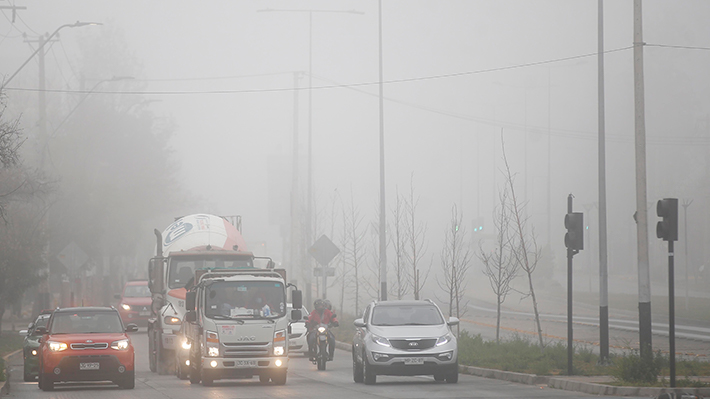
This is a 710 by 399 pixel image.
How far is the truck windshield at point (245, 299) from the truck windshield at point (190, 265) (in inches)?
173

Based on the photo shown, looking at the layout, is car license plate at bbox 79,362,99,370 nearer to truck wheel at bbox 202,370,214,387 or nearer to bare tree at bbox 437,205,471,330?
truck wheel at bbox 202,370,214,387

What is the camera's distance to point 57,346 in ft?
62.5

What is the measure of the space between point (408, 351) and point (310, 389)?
6.85 ft

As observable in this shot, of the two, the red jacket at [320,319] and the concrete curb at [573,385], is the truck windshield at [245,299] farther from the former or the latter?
the concrete curb at [573,385]

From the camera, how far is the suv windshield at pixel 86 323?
1998 centimetres

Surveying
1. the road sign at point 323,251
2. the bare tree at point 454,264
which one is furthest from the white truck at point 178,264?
the road sign at point 323,251

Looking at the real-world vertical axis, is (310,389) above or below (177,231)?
below

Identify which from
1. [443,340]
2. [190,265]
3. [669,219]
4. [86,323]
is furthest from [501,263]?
[86,323]

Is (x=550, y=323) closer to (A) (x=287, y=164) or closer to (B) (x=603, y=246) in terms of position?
(B) (x=603, y=246)

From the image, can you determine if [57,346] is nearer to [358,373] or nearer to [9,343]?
[358,373]

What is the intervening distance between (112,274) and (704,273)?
42283 millimetres

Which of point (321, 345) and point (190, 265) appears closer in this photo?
point (321, 345)

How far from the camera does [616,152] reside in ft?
277

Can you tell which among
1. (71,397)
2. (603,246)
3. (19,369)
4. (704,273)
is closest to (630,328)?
(603,246)
